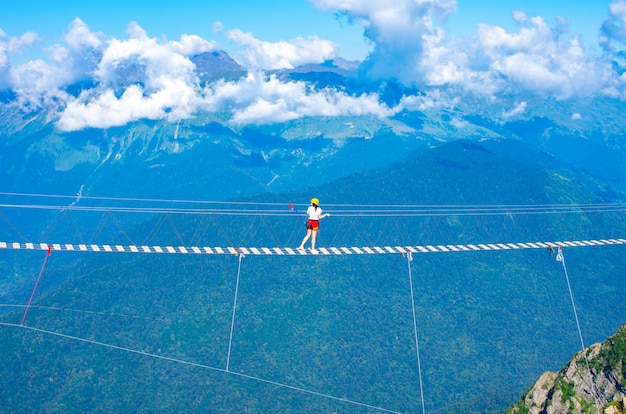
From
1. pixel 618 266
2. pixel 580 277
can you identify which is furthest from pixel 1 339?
pixel 618 266

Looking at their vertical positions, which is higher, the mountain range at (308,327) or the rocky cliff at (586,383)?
the rocky cliff at (586,383)

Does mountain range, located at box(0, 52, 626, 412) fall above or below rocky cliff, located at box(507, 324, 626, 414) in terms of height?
below

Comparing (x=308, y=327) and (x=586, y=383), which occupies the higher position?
(x=586, y=383)

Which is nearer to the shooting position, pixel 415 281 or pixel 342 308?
A: pixel 342 308

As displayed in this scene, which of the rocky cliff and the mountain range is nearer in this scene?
the rocky cliff

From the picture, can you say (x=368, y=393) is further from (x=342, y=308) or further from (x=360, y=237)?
(x=360, y=237)

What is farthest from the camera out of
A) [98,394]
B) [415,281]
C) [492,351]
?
[415,281]

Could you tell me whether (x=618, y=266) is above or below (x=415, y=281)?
above

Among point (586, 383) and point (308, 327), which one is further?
point (308, 327)
